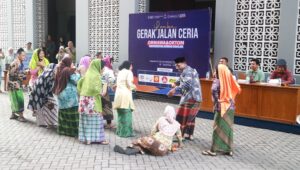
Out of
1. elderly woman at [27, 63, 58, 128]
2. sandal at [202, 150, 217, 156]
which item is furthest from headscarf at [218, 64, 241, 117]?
elderly woman at [27, 63, 58, 128]

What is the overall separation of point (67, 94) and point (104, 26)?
7185 mm

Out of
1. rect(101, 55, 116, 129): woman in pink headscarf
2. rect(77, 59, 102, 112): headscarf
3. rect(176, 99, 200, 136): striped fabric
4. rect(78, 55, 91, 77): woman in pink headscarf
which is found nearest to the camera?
rect(77, 59, 102, 112): headscarf

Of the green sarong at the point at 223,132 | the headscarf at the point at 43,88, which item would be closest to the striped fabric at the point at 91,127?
the headscarf at the point at 43,88

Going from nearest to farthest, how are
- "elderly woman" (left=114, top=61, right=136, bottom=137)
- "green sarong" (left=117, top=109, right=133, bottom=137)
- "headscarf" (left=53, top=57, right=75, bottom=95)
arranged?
"headscarf" (left=53, top=57, right=75, bottom=95), "elderly woman" (left=114, top=61, right=136, bottom=137), "green sarong" (left=117, top=109, right=133, bottom=137)

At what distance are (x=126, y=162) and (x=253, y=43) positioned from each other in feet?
18.5

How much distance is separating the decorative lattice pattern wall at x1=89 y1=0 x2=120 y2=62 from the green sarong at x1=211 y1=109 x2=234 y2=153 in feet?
25.9

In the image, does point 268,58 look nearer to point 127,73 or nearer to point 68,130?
point 127,73

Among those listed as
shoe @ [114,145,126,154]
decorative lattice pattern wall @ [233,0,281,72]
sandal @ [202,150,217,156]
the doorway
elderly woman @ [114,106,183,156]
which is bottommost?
sandal @ [202,150,217,156]

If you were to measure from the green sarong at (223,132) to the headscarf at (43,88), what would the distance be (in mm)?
3452

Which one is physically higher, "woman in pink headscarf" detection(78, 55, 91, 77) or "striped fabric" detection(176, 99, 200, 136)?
"woman in pink headscarf" detection(78, 55, 91, 77)

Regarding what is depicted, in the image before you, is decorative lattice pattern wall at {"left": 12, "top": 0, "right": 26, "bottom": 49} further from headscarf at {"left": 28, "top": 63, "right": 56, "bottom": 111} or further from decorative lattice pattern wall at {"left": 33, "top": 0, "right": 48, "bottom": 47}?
headscarf at {"left": 28, "top": 63, "right": 56, "bottom": 111}

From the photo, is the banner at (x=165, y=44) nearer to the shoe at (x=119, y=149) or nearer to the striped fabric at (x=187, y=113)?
the striped fabric at (x=187, y=113)

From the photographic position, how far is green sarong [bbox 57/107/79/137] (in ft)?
24.2

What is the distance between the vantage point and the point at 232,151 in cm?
652
